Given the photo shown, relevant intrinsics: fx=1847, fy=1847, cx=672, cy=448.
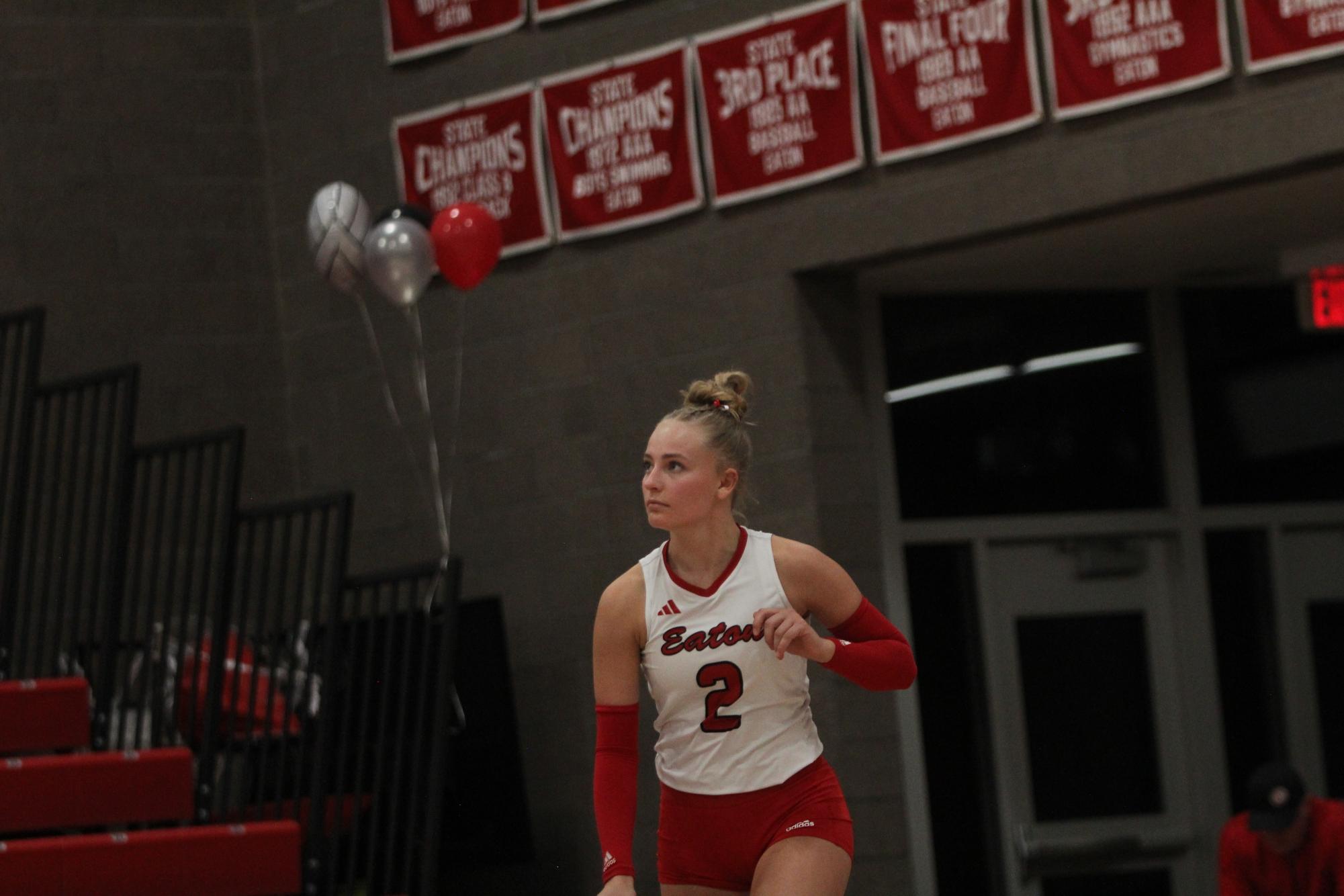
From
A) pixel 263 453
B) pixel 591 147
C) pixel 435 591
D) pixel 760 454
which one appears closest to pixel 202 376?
pixel 263 453

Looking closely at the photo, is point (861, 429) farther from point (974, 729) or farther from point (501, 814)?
point (501, 814)

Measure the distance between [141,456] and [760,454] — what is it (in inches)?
84.0

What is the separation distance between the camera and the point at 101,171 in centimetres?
763

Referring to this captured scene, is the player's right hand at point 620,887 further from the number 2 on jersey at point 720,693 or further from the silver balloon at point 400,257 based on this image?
the silver balloon at point 400,257

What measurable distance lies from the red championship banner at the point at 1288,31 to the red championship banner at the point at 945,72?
27.6 inches

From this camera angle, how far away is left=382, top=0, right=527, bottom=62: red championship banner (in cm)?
719

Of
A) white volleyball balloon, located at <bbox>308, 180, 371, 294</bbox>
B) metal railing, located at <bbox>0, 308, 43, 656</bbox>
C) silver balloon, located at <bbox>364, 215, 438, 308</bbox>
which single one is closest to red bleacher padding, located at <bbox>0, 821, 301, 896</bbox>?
metal railing, located at <bbox>0, 308, 43, 656</bbox>

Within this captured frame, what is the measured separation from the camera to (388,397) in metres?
7.53

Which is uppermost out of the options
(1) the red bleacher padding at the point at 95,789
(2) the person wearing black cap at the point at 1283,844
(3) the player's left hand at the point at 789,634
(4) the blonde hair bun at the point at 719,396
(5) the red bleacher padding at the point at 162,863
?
(4) the blonde hair bun at the point at 719,396

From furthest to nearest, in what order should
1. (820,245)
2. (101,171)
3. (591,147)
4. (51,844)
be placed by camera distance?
(101,171) < (591,147) < (820,245) < (51,844)

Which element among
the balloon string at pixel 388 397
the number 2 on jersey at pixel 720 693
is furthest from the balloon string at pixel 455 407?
the number 2 on jersey at pixel 720 693

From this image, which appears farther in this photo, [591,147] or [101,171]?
[101,171]

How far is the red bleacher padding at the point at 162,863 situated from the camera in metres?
5.09

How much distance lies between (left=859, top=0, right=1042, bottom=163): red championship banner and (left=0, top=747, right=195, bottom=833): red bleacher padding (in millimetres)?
3113
